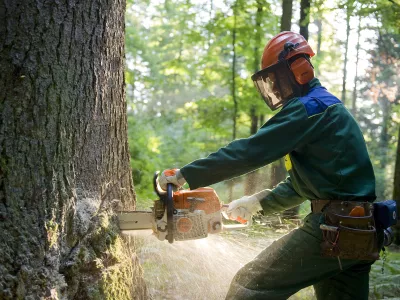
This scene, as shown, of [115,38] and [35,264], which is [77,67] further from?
[35,264]

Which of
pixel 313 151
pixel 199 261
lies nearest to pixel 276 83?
pixel 313 151

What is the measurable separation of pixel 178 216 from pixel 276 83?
44.9 inches

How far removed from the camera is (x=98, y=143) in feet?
8.90

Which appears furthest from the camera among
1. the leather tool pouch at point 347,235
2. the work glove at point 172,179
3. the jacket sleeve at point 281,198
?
the jacket sleeve at point 281,198

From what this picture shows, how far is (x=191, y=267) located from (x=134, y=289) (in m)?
0.78

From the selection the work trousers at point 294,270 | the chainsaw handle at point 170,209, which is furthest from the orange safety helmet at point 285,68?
the chainsaw handle at point 170,209

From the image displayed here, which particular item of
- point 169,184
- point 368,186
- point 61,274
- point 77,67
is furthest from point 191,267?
point 77,67

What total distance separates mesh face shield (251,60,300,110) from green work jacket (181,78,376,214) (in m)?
0.26

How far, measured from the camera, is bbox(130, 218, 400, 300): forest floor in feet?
11.6

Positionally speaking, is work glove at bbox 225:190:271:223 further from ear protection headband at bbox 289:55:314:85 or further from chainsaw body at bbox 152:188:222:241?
ear protection headband at bbox 289:55:314:85

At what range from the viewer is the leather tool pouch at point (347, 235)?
8.17ft

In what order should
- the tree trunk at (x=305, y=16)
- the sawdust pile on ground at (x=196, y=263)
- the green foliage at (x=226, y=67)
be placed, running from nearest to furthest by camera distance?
the sawdust pile on ground at (x=196, y=263) < the tree trunk at (x=305, y=16) < the green foliage at (x=226, y=67)

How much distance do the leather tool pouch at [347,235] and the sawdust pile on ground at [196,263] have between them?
1.19 m

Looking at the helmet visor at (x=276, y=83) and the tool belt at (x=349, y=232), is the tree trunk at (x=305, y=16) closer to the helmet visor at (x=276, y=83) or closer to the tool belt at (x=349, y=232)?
the helmet visor at (x=276, y=83)
